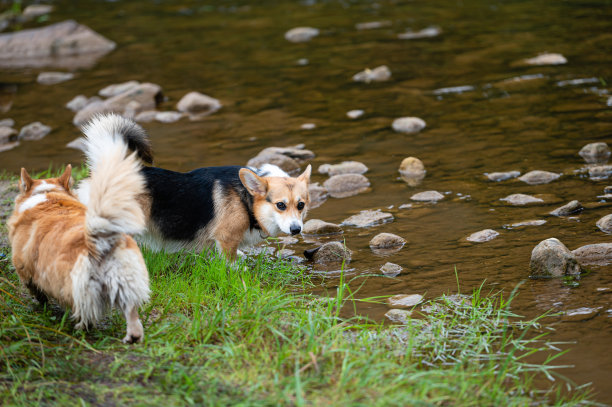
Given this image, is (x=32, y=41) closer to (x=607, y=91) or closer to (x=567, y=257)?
(x=607, y=91)

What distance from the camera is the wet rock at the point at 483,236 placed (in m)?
5.45

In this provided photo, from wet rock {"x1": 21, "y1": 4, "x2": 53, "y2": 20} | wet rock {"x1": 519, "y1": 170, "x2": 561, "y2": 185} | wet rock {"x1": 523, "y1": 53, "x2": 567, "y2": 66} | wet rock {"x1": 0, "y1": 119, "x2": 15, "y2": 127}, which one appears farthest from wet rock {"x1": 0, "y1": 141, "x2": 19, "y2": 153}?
wet rock {"x1": 21, "y1": 4, "x2": 53, "y2": 20}

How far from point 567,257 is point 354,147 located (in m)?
3.66

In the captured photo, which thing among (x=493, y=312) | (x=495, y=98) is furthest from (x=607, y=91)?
(x=493, y=312)

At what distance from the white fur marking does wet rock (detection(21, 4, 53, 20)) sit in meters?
14.4

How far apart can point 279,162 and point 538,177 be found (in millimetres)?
2645

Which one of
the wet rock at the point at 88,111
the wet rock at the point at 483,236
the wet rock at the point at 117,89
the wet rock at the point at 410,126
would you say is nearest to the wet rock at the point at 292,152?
the wet rock at the point at 410,126

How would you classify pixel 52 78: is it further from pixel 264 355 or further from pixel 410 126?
pixel 264 355

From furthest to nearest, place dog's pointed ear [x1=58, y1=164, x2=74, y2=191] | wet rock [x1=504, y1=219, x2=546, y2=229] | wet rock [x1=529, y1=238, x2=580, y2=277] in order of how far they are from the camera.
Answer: wet rock [x1=504, y1=219, x2=546, y2=229] → wet rock [x1=529, y1=238, x2=580, y2=277] → dog's pointed ear [x1=58, y1=164, x2=74, y2=191]

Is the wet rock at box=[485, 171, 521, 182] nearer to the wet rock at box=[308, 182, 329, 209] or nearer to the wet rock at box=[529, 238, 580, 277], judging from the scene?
the wet rock at box=[308, 182, 329, 209]

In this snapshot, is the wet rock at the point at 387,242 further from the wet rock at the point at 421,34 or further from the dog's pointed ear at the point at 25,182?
the wet rock at the point at 421,34

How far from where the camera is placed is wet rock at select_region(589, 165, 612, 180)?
6.43m

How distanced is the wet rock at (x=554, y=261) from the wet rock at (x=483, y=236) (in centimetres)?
74

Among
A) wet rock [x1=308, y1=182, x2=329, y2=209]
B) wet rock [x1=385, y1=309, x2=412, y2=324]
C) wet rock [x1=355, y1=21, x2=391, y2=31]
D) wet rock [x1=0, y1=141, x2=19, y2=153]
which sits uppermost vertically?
wet rock [x1=355, y1=21, x2=391, y2=31]
